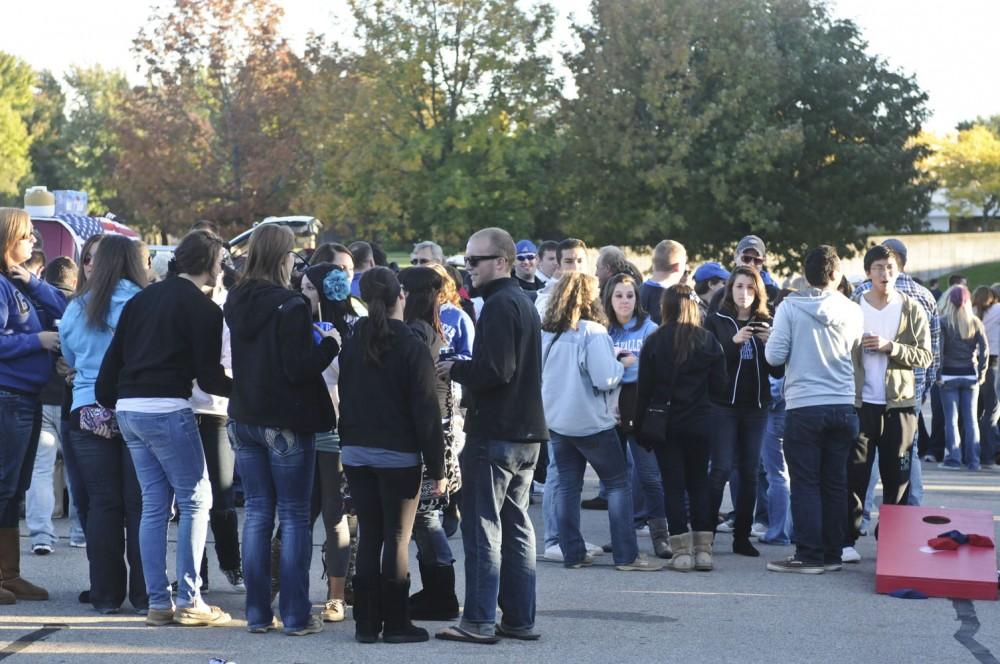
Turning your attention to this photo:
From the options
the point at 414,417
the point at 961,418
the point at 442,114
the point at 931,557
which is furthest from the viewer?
the point at 442,114

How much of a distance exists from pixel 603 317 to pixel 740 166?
110 ft

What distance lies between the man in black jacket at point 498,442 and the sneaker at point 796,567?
2.59 m

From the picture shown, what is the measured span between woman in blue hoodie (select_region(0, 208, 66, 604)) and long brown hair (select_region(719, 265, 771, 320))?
4542mm

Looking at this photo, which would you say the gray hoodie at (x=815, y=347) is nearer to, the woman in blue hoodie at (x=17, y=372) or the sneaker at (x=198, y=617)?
the sneaker at (x=198, y=617)

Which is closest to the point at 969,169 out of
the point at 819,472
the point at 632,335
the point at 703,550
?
the point at 632,335

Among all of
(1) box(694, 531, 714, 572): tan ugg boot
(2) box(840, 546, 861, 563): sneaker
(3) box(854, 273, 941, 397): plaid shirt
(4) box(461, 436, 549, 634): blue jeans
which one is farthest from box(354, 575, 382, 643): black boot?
(3) box(854, 273, 941, 397): plaid shirt

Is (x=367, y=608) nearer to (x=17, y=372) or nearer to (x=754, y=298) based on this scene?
(x=17, y=372)

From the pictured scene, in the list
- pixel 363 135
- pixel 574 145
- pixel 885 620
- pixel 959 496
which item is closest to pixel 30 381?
pixel 885 620

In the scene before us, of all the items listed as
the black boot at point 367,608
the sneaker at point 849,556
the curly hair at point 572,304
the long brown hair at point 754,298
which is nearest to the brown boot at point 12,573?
the black boot at point 367,608

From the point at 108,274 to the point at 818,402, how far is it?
A: 4432 millimetres

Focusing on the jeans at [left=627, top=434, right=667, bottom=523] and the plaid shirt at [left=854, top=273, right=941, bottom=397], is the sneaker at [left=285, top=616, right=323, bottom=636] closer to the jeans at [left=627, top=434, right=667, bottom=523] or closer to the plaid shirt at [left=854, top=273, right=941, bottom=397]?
the jeans at [left=627, top=434, right=667, bottom=523]

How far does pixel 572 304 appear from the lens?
887cm

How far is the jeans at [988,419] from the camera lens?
15891 millimetres

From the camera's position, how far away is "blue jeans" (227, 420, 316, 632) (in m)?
6.86
